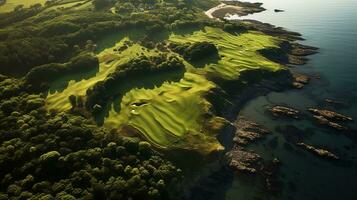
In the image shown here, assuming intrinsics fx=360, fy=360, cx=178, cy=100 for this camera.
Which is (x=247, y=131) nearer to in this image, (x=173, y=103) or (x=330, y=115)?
(x=173, y=103)

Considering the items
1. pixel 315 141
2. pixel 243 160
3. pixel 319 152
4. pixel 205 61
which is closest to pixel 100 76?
pixel 205 61

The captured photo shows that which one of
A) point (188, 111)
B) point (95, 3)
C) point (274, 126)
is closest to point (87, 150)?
point (188, 111)

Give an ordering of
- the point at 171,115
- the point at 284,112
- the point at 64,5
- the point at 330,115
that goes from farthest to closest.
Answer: the point at 64,5 < the point at 284,112 < the point at 330,115 < the point at 171,115

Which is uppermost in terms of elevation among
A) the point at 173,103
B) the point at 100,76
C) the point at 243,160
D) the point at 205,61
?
the point at 100,76

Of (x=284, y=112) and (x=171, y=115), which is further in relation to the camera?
(x=284, y=112)

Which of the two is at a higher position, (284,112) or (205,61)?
(205,61)

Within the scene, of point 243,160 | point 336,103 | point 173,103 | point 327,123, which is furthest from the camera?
point 336,103
